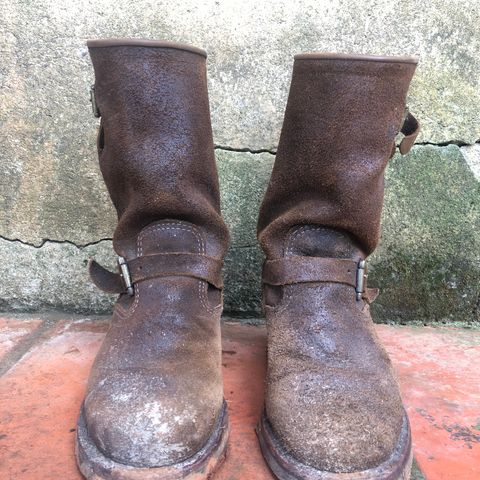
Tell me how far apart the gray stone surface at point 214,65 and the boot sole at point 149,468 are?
611mm

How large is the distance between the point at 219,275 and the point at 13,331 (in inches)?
20.8

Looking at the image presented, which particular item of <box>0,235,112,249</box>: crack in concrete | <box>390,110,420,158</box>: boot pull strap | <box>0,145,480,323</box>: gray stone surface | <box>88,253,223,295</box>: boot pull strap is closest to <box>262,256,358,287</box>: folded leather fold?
<box>88,253,223,295</box>: boot pull strap

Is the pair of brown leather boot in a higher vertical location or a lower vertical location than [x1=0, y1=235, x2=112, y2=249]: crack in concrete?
higher

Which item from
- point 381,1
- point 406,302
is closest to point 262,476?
point 406,302

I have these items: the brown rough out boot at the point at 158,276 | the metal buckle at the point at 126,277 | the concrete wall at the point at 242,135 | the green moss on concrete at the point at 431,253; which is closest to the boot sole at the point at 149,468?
the brown rough out boot at the point at 158,276

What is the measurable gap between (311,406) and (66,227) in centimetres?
75

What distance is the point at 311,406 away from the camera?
684mm

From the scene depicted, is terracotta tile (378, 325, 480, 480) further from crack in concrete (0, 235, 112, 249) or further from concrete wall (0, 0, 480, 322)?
crack in concrete (0, 235, 112, 249)

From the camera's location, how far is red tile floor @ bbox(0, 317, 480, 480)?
2.27 feet

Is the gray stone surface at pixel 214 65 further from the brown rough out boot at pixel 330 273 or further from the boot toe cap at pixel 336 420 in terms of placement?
the boot toe cap at pixel 336 420

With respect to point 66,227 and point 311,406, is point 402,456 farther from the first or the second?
point 66,227

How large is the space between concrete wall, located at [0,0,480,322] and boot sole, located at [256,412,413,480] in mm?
526

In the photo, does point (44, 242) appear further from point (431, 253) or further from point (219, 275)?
point (431, 253)

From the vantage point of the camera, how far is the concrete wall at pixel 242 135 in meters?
1.12
